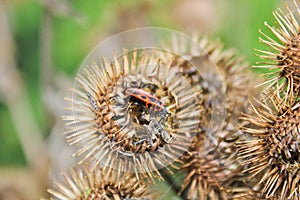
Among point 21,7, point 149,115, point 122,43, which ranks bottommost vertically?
point 149,115

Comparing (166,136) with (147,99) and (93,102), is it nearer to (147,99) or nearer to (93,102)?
(147,99)

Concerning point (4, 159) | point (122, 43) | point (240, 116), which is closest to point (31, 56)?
point (4, 159)

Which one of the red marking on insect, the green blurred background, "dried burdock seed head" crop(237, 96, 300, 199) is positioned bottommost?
"dried burdock seed head" crop(237, 96, 300, 199)

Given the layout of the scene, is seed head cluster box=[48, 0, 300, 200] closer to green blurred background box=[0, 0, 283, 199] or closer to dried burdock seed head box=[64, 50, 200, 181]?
dried burdock seed head box=[64, 50, 200, 181]

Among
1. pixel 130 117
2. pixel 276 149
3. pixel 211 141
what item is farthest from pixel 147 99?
pixel 276 149

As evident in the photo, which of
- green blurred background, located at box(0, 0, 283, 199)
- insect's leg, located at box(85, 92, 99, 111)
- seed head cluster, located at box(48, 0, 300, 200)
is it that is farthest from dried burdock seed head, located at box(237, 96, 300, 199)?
green blurred background, located at box(0, 0, 283, 199)

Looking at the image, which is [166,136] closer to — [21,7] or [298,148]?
[298,148]
